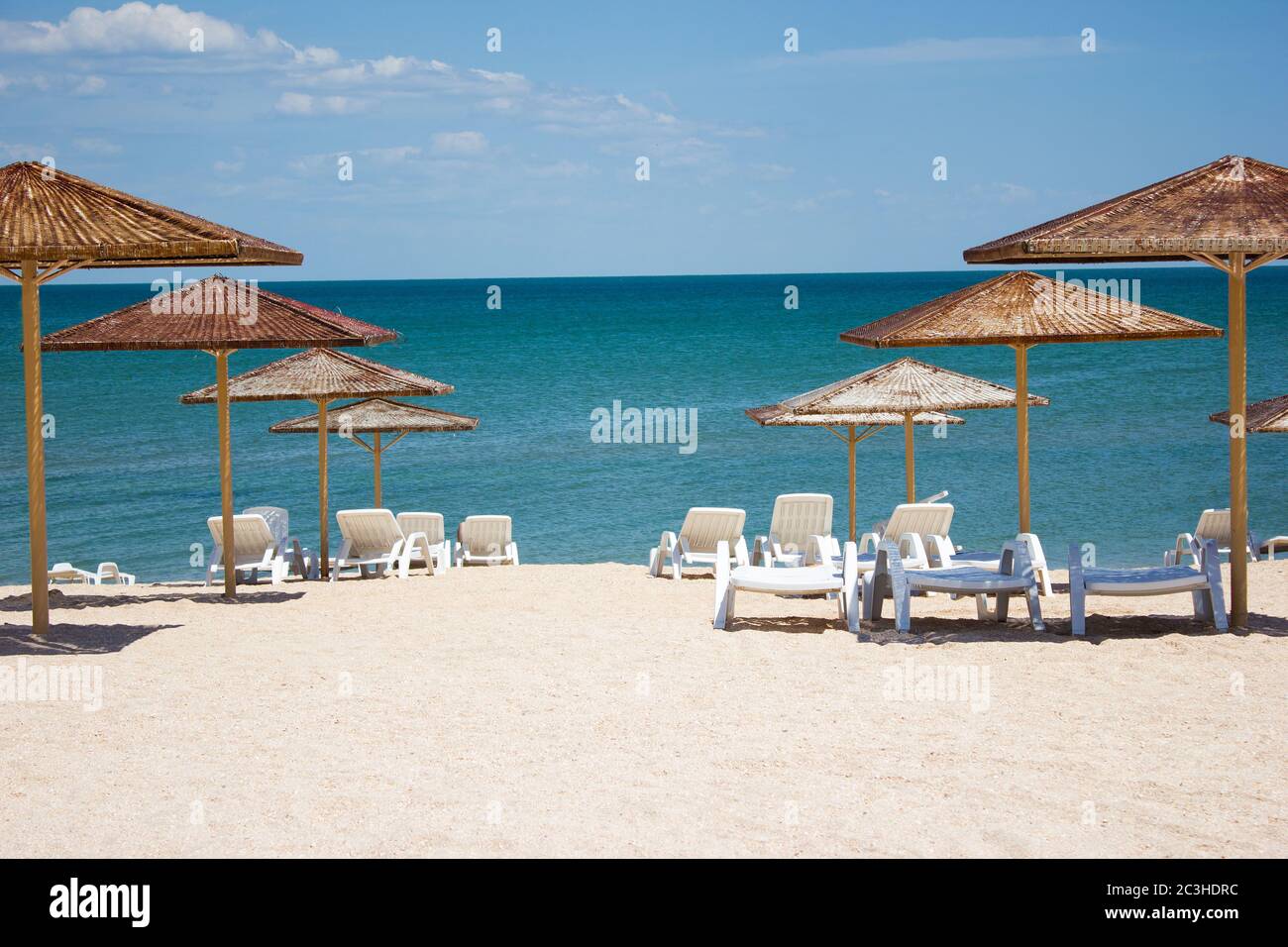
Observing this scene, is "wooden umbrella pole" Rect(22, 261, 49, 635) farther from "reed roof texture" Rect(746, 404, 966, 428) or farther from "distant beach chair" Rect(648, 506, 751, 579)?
"reed roof texture" Rect(746, 404, 966, 428)

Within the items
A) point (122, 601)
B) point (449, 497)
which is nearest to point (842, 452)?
point (449, 497)

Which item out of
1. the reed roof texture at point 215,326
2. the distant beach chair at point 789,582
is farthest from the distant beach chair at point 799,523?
the reed roof texture at point 215,326

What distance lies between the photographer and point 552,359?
58781 millimetres

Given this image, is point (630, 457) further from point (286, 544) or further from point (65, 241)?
point (65, 241)

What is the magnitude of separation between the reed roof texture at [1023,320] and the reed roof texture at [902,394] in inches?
64.1

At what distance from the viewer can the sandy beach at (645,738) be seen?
438 centimetres

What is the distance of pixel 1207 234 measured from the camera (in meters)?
7.06

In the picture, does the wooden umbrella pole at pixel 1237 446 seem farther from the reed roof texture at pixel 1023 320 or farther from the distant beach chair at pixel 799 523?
the distant beach chair at pixel 799 523

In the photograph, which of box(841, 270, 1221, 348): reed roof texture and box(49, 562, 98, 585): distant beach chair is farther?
box(49, 562, 98, 585): distant beach chair

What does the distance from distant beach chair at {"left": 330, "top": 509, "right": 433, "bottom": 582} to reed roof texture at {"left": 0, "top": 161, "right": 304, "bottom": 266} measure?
4.15 m

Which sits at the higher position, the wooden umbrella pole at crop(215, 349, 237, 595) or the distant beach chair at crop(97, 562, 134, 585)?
the wooden umbrella pole at crop(215, 349, 237, 595)

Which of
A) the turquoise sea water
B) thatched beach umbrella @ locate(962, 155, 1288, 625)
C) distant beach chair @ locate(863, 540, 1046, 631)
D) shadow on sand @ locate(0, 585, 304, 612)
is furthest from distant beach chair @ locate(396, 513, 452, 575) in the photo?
thatched beach umbrella @ locate(962, 155, 1288, 625)

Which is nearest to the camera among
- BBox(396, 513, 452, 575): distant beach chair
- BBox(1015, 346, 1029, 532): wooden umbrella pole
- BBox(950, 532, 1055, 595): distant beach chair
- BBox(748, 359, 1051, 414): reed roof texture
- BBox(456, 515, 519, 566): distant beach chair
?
BBox(950, 532, 1055, 595): distant beach chair

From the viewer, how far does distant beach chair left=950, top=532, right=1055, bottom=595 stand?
8.85m
